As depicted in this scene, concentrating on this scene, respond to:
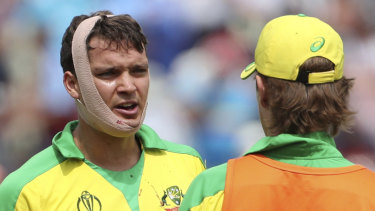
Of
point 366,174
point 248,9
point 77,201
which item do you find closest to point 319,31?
point 366,174

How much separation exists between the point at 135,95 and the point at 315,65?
1100 millimetres

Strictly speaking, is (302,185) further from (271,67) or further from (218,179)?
(271,67)

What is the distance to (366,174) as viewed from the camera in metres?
2.03

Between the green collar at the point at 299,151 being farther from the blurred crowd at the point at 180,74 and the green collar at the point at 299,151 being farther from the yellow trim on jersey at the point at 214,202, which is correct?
the blurred crowd at the point at 180,74

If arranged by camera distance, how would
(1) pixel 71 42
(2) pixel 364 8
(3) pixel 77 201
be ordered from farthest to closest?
1. (2) pixel 364 8
2. (1) pixel 71 42
3. (3) pixel 77 201

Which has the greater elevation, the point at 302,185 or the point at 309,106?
the point at 309,106

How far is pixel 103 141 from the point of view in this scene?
3.05m

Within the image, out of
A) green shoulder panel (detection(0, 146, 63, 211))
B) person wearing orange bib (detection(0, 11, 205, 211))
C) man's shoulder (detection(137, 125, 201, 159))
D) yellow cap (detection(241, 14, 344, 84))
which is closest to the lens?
yellow cap (detection(241, 14, 344, 84))

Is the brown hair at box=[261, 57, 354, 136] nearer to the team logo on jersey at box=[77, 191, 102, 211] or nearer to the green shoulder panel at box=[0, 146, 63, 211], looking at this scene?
the team logo on jersey at box=[77, 191, 102, 211]

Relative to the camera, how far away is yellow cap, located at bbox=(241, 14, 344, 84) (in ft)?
6.79

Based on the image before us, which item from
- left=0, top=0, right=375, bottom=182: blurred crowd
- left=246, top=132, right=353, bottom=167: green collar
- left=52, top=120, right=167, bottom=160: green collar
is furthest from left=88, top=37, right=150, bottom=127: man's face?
left=0, top=0, right=375, bottom=182: blurred crowd

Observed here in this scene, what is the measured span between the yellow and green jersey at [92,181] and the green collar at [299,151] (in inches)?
38.8

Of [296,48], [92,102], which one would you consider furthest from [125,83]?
[296,48]

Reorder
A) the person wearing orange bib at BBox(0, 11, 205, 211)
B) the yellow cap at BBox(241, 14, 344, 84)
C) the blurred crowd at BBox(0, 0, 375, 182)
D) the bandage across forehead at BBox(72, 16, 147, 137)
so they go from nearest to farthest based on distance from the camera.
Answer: the yellow cap at BBox(241, 14, 344, 84), the person wearing orange bib at BBox(0, 11, 205, 211), the bandage across forehead at BBox(72, 16, 147, 137), the blurred crowd at BBox(0, 0, 375, 182)
